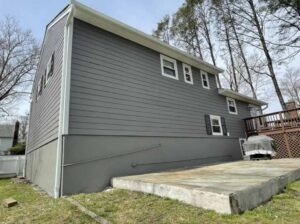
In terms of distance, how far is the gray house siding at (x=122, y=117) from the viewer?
5.35 metres

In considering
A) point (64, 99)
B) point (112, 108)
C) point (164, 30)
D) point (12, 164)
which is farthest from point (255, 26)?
point (12, 164)

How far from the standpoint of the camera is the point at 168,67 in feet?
29.6

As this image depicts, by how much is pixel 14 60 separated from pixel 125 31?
63.6 ft

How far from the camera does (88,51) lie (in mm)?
6203

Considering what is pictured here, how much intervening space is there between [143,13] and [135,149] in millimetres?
7990

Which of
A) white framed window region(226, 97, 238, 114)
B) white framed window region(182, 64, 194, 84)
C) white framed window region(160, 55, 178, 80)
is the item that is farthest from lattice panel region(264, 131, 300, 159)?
white framed window region(160, 55, 178, 80)

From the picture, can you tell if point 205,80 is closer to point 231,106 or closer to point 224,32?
point 231,106

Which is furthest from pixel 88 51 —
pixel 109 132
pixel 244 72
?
pixel 244 72

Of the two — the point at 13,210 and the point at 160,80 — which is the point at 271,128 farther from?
the point at 13,210

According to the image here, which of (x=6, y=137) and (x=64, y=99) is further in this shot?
(x=6, y=137)

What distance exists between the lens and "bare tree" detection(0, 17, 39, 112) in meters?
20.8

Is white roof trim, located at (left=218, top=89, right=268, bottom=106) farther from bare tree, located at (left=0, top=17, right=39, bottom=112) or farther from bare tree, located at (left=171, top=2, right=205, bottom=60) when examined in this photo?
bare tree, located at (left=0, top=17, right=39, bottom=112)

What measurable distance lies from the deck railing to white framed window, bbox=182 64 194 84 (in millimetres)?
5380

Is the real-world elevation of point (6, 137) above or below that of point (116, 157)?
above
